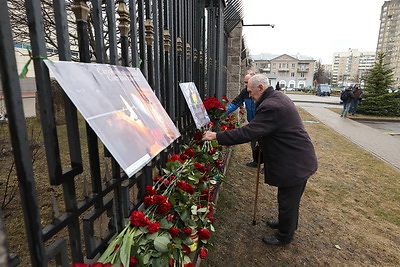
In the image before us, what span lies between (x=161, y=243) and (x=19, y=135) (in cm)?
89

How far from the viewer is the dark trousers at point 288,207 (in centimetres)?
275

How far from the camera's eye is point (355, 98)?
15141mm

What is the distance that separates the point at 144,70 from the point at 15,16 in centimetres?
539

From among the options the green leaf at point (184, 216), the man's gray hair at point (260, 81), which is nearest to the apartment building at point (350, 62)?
the man's gray hair at point (260, 81)

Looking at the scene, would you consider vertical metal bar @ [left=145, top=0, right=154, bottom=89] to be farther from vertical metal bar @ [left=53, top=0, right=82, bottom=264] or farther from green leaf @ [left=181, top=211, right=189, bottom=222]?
green leaf @ [left=181, top=211, right=189, bottom=222]

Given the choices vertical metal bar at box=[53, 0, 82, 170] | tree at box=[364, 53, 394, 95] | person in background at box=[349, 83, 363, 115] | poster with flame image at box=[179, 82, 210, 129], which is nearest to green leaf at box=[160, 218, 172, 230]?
vertical metal bar at box=[53, 0, 82, 170]

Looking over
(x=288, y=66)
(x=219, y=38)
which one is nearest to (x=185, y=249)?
(x=219, y=38)

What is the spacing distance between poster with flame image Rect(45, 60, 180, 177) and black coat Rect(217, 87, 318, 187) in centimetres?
119

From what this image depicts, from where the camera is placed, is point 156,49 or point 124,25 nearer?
point 124,25

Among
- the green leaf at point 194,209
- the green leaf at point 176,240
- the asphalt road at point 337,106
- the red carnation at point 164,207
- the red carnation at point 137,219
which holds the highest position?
the red carnation at point 137,219

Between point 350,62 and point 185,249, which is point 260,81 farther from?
point 350,62

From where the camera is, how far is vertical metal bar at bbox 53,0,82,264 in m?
1.08

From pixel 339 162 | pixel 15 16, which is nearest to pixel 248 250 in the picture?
pixel 339 162

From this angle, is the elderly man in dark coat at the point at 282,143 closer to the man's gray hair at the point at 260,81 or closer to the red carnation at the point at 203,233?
the man's gray hair at the point at 260,81
